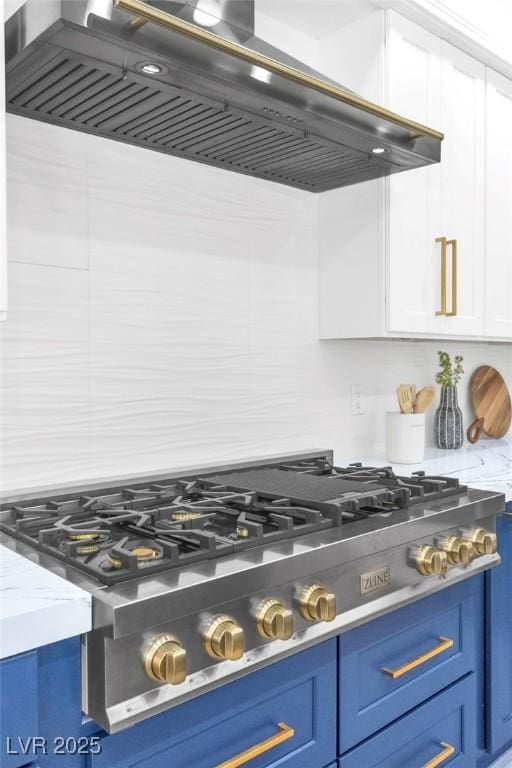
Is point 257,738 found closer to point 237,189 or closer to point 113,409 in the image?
point 113,409

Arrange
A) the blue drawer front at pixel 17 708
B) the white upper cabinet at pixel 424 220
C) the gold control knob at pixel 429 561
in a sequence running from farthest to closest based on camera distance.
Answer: the white upper cabinet at pixel 424 220 → the gold control knob at pixel 429 561 → the blue drawer front at pixel 17 708

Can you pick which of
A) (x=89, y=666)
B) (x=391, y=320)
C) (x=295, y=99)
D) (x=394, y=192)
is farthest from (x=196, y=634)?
(x=394, y=192)

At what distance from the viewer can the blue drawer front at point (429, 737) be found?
1.36m

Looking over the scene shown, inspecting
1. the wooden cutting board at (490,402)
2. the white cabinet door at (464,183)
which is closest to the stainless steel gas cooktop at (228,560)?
the white cabinet door at (464,183)

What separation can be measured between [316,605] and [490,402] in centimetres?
207

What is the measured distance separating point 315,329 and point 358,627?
1.16m

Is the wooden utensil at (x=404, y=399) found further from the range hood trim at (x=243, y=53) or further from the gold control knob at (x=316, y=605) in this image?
the gold control knob at (x=316, y=605)

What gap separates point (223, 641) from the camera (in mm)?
1012

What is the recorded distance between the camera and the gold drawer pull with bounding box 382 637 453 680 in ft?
4.54

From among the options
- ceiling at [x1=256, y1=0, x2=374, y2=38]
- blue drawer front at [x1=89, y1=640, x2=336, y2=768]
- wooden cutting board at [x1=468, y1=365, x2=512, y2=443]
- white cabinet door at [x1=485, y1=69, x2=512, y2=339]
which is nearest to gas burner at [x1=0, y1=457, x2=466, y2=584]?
blue drawer front at [x1=89, y1=640, x2=336, y2=768]

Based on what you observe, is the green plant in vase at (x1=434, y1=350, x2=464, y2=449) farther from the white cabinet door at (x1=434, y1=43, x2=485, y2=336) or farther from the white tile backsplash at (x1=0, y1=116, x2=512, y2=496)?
the white tile backsplash at (x1=0, y1=116, x2=512, y2=496)

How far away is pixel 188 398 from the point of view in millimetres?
1904

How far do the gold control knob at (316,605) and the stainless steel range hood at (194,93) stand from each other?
3.31 feet

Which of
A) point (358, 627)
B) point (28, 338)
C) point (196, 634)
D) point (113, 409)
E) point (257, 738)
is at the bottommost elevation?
point (257, 738)
